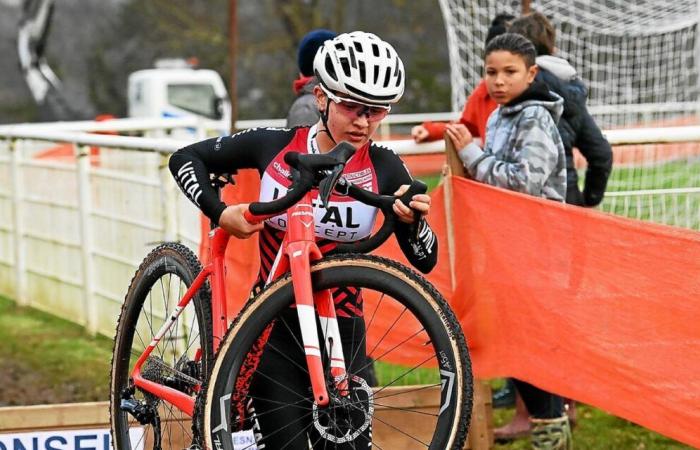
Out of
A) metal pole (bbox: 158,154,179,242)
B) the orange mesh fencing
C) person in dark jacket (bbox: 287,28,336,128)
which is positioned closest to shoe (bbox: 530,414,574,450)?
the orange mesh fencing

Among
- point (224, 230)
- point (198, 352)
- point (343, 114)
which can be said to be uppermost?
point (343, 114)

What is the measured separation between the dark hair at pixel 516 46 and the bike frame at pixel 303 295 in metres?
2.13

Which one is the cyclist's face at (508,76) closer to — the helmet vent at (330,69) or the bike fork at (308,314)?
the helmet vent at (330,69)

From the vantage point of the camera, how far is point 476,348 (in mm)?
6578

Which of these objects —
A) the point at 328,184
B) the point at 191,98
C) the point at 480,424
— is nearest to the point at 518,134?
the point at 480,424

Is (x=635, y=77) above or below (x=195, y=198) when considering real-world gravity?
below

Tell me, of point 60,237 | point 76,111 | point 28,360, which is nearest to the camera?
point 28,360

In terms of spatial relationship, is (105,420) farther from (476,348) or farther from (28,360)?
(28,360)

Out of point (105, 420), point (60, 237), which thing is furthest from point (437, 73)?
point (105, 420)

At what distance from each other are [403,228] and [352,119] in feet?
1.35

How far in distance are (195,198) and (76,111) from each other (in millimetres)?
30272

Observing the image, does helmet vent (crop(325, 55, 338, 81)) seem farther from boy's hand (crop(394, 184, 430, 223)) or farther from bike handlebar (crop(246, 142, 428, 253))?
boy's hand (crop(394, 184, 430, 223))

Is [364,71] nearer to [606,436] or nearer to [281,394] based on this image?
[281,394]

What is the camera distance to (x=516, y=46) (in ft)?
21.8
